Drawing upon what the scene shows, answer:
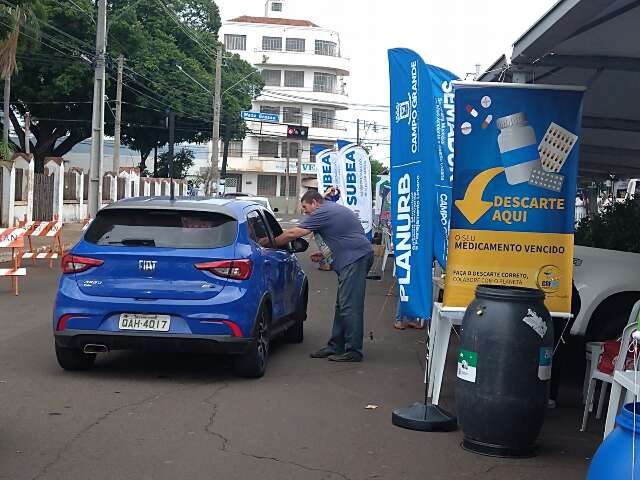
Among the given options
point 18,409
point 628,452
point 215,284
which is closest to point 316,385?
point 215,284

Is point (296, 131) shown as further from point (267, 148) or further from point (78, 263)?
point (78, 263)

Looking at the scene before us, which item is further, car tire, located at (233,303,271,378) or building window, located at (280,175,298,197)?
building window, located at (280,175,298,197)

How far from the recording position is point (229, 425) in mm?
7027

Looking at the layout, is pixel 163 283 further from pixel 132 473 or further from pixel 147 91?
pixel 147 91

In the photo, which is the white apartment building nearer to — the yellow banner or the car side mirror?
the car side mirror

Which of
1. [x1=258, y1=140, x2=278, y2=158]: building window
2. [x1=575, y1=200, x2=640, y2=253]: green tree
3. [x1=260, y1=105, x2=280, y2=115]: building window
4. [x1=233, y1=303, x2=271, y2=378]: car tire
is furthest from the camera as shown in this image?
[x1=258, y1=140, x2=278, y2=158]: building window

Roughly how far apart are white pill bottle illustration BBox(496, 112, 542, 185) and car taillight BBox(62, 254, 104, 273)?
3.63m

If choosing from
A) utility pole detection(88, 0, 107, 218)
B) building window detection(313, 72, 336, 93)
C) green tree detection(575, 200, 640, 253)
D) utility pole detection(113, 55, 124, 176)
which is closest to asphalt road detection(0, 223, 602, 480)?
green tree detection(575, 200, 640, 253)

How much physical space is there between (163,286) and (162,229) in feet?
1.91

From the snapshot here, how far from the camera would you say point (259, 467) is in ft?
19.6

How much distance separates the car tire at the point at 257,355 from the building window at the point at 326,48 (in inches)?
3116

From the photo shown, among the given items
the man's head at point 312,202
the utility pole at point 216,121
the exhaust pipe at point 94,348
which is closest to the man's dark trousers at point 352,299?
the man's head at point 312,202

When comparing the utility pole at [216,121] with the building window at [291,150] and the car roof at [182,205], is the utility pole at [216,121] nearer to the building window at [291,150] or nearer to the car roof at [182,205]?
the building window at [291,150]

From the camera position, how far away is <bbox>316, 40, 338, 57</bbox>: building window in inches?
3398
